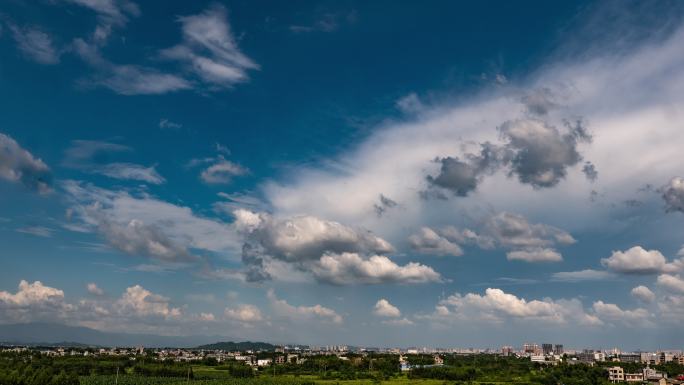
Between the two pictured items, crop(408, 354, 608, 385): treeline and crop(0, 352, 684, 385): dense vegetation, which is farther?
crop(408, 354, 608, 385): treeline

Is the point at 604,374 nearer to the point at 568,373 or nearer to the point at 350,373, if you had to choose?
Answer: the point at 568,373

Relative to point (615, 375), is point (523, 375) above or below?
below

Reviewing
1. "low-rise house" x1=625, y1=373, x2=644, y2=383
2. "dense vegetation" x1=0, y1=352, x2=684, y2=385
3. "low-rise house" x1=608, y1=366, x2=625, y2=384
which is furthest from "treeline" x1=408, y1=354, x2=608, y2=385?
"low-rise house" x1=625, y1=373, x2=644, y2=383

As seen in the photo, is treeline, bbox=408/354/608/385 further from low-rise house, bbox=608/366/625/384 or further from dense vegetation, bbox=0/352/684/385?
low-rise house, bbox=608/366/625/384

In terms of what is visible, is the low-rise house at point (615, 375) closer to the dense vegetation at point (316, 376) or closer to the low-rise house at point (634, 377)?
the low-rise house at point (634, 377)

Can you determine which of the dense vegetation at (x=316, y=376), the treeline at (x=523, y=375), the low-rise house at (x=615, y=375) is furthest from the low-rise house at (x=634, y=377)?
the dense vegetation at (x=316, y=376)

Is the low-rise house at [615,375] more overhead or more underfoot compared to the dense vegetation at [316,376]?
more overhead

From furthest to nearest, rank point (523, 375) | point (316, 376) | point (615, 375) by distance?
point (316, 376) < point (523, 375) < point (615, 375)

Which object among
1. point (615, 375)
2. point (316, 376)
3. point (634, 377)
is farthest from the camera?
point (316, 376)

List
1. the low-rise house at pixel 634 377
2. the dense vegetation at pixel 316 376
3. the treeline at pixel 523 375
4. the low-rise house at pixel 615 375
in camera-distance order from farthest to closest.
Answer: the low-rise house at pixel 615 375
the low-rise house at pixel 634 377
the treeline at pixel 523 375
the dense vegetation at pixel 316 376

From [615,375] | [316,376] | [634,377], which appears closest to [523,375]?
[615,375]

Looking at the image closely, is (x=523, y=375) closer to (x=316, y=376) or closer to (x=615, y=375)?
(x=615, y=375)

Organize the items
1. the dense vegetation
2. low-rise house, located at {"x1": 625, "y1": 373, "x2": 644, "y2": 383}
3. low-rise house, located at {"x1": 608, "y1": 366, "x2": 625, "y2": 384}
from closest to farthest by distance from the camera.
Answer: the dense vegetation → low-rise house, located at {"x1": 625, "y1": 373, "x2": 644, "y2": 383} → low-rise house, located at {"x1": 608, "y1": 366, "x2": 625, "y2": 384}

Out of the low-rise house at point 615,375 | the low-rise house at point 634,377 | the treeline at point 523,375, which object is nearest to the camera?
the treeline at point 523,375
